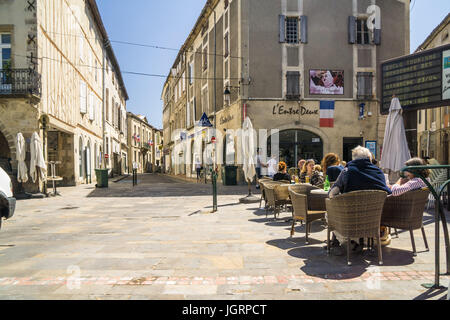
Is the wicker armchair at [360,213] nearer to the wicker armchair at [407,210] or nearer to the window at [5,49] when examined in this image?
the wicker armchair at [407,210]

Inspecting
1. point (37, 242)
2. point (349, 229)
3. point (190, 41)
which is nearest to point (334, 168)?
point (349, 229)

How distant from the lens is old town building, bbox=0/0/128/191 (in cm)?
1413

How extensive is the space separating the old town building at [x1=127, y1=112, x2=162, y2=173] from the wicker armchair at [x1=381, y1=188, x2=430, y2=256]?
155ft

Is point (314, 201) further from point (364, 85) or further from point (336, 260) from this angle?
point (364, 85)

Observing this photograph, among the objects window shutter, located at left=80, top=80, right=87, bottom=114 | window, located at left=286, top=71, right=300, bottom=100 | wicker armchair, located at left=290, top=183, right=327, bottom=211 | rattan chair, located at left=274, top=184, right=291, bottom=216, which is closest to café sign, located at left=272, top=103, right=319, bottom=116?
window, located at left=286, top=71, right=300, bottom=100

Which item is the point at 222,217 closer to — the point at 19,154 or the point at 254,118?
the point at 19,154

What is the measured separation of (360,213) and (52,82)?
634 inches

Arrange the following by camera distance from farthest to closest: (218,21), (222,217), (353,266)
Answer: (218,21) < (222,217) < (353,266)

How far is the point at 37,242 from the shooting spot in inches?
225

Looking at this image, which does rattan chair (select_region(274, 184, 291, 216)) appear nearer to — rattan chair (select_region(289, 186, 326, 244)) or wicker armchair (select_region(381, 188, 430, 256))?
rattan chair (select_region(289, 186, 326, 244))

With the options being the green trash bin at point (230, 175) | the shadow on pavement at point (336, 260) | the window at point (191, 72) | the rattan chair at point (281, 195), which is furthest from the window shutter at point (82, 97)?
the shadow on pavement at point (336, 260)

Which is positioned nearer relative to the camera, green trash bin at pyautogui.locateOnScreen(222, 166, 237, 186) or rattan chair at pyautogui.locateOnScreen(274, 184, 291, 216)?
rattan chair at pyautogui.locateOnScreen(274, 184, 291, 216)

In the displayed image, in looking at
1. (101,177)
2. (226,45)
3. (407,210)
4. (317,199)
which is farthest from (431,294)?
(226,45)
